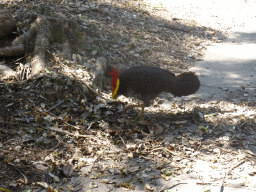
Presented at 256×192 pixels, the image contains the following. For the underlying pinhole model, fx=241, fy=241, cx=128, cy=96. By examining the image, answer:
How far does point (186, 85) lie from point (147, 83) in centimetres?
71

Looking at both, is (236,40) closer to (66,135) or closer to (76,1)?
(76,1)

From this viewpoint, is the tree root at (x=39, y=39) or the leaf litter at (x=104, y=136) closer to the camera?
the leaf litter at (x=104, y=136)

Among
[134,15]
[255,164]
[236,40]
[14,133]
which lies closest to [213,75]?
[236,40]

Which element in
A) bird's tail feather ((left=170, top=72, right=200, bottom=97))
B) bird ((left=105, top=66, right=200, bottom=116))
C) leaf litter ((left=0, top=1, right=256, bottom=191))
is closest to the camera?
leaf litter ((left=0, top=1, right=256, bottom=191))

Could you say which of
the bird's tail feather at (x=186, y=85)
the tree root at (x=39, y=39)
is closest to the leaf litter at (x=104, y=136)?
the tree root at (x=39, y=39)

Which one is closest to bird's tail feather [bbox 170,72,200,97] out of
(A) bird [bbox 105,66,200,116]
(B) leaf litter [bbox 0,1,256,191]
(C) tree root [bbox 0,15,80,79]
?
(A) bird [bbox 105,66,200,116]

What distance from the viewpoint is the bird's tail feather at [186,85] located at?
4023 mm

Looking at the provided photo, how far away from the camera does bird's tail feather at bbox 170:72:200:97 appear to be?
4023 mm

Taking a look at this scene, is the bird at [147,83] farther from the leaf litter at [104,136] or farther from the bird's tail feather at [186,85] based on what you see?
the leaf litter at [104,136]

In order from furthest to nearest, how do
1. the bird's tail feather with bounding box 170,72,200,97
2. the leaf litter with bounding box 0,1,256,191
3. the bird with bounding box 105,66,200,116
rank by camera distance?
the bird's tail feather with bounding box 170,72,200,97
the bird with bounding box 105,66,200,116
the leaf litter with bounding box 0,1,256,191

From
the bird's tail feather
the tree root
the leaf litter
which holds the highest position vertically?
the tree root

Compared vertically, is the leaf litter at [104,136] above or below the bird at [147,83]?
below

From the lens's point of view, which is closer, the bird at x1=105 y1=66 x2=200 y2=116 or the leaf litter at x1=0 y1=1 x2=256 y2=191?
the leaf litter at x1=0 y1=1 x2=256 y2=191

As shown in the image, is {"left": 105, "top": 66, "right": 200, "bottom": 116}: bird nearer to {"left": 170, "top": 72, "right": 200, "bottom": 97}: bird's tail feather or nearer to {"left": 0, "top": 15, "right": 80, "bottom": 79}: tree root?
{"left": 170, "top": 72, "right": 200, "bottom": 97}: bird's tail feather
